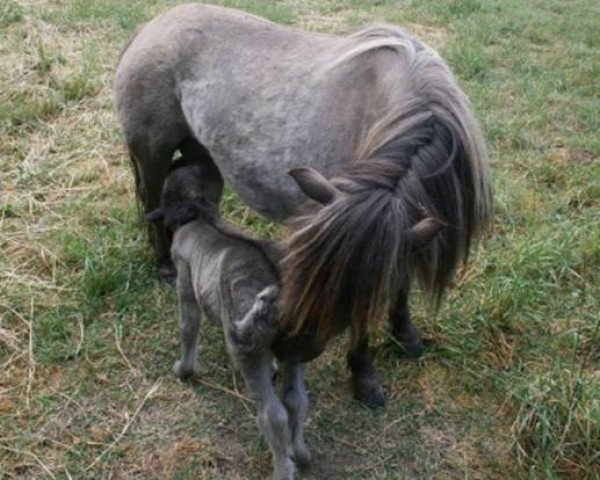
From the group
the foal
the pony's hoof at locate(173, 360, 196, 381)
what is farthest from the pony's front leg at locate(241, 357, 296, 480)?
the pony's hoof at locate(173, 360, 196, 381)

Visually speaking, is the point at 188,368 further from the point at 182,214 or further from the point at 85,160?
the point at 85,160

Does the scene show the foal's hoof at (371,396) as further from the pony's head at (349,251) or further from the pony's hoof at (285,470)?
the pony's head at (349,251)

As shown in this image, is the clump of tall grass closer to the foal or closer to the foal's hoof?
the foal's hoof

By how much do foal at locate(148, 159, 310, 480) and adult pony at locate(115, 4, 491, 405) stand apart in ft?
0.51

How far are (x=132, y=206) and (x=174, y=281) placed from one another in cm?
76

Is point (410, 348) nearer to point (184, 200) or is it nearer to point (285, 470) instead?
point (285, 470)

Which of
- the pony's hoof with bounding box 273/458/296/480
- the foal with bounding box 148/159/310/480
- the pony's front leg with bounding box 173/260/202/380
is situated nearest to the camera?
the foal with bounding box 148/159/310/480

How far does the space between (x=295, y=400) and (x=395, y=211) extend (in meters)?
0.92

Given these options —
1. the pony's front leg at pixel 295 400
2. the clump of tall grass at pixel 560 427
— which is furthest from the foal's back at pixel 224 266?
the clump of tall grass at pixel 560 427

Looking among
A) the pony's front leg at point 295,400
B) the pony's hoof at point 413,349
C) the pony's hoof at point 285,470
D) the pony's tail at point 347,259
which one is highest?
the pony's tail at point 347,259

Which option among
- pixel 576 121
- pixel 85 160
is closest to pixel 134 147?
pixel 85 160

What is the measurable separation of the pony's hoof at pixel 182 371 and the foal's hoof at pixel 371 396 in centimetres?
76

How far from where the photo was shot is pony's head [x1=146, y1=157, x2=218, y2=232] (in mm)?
3020

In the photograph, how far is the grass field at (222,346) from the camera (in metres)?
2.84
